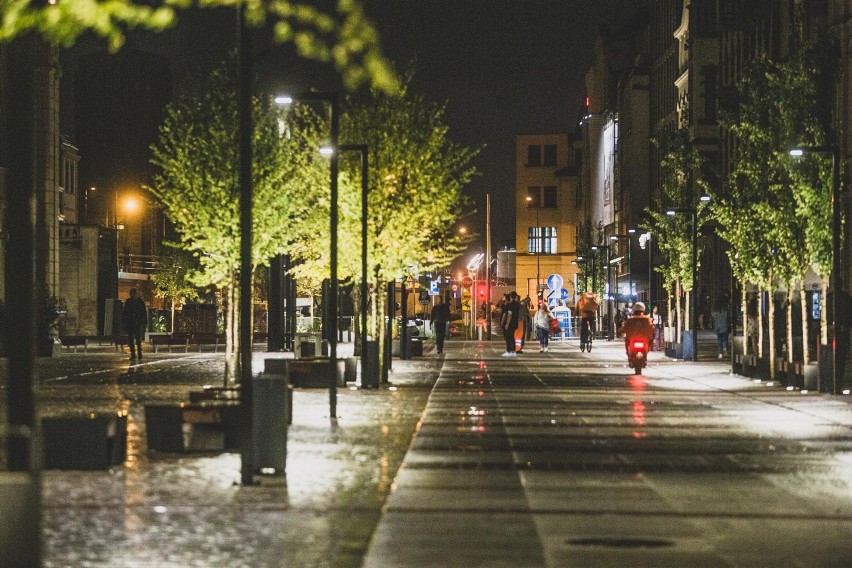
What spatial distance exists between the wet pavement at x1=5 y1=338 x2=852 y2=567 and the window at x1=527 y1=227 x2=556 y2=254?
141m

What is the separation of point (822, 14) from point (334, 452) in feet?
149

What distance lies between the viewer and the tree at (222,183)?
96.3ft

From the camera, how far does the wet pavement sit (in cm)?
1094

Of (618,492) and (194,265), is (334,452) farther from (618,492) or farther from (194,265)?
(194,265)

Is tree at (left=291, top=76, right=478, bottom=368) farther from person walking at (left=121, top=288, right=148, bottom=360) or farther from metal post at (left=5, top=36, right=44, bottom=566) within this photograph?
metal post at (left=5, top=36, right=44, bottom=566)

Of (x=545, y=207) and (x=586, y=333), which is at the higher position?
(x=545, y=207)

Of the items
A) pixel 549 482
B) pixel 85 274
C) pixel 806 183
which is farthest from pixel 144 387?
pixel 85 274

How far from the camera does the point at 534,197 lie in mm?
171500

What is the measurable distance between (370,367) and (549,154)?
145m

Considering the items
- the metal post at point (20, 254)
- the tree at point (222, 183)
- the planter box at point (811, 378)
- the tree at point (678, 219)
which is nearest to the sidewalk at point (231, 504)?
the metal post at point (20, 254)

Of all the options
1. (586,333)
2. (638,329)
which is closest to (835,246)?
(638,329)

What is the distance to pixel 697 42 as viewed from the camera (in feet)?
313

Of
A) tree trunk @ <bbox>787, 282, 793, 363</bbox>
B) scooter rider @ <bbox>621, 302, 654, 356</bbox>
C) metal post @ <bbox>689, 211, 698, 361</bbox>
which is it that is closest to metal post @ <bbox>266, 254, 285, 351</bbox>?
metal post @ <bbox>689, 211, 698, 361</bbox>

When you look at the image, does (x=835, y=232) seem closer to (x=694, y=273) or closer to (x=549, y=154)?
(x=694, y=273)
